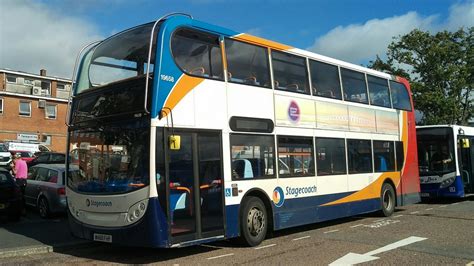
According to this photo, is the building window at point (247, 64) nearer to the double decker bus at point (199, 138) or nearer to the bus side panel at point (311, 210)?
the double decker bus at point (199, 138)

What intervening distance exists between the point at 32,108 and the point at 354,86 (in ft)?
138

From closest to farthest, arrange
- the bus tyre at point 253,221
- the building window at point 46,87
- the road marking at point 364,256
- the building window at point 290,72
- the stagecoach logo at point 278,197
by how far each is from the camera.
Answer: the road marking at point 364,256 < the bus tyre at point 253,221 < the stagecoach logo at point 278,197 < the building window at point 290,72 < the building window at point 46,87

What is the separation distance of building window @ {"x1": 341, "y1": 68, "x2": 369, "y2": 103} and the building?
40188mm

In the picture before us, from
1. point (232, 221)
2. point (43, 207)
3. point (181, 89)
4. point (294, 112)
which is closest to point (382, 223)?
point (294, 112)

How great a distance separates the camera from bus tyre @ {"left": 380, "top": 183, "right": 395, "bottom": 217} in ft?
45.1

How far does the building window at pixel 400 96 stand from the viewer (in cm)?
1489

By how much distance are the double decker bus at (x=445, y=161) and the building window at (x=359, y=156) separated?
537cm

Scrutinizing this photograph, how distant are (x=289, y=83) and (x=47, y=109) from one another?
4347 cm

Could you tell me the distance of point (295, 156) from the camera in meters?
10.6

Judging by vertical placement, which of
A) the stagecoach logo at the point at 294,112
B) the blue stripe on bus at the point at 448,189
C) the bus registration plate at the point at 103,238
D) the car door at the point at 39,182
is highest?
the stagecoach logo at the point at 294,112

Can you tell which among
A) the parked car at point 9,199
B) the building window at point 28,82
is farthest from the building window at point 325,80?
the building window at point 28,82

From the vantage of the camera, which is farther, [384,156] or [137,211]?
[384,156]

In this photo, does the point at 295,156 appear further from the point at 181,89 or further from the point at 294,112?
the point at 181,89

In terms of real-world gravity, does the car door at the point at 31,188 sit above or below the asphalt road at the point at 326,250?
above
